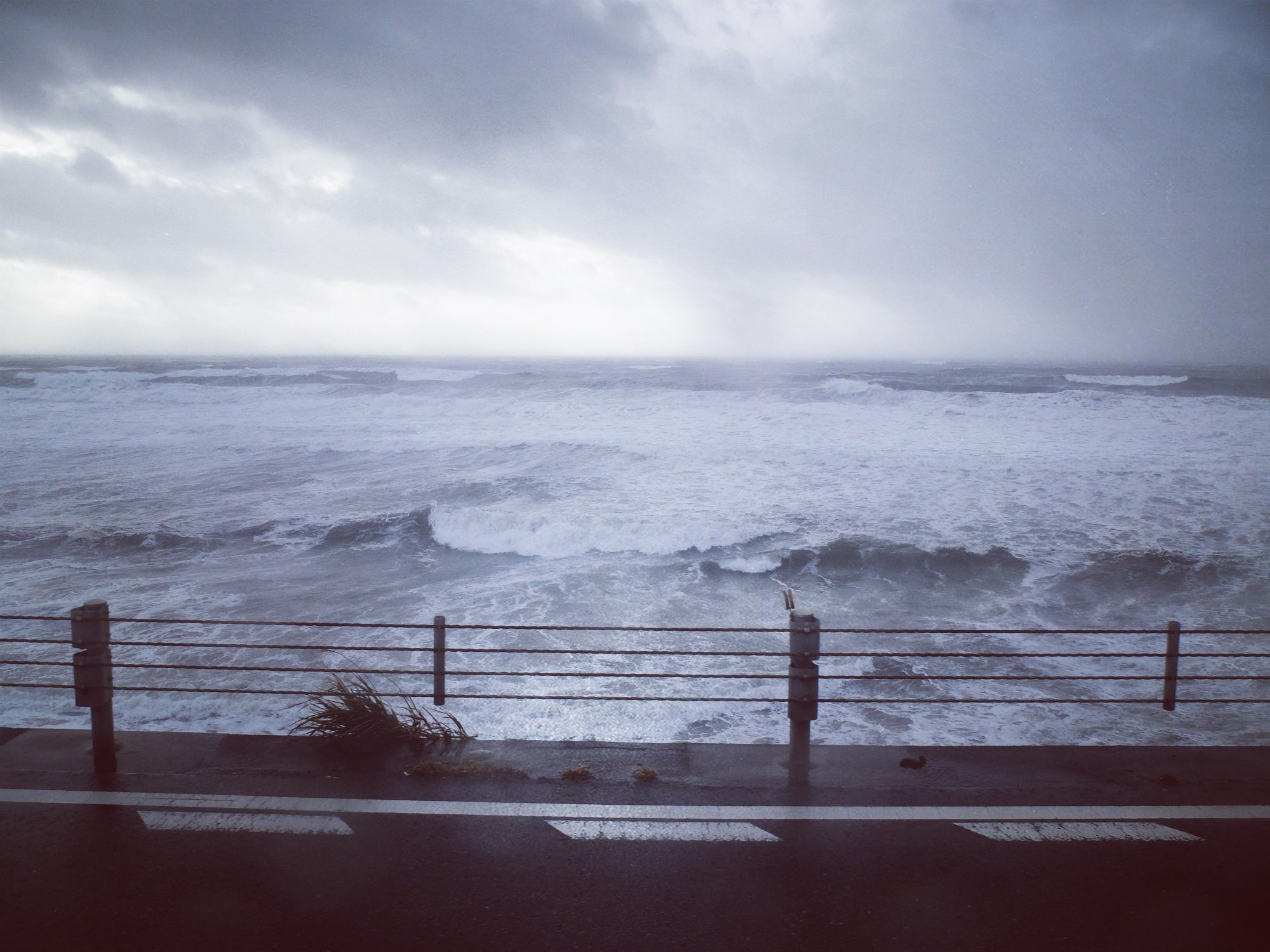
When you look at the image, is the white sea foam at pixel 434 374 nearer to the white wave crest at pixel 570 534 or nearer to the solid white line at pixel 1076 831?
the white wave crest at pixel 570 534

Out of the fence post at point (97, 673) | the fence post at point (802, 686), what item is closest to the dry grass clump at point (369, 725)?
the fence post at point (97, 673)

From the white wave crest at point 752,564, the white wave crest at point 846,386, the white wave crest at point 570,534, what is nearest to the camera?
the white wave crest at point 752,564

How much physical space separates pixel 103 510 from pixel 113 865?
16058 millimetres

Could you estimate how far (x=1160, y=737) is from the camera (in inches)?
293

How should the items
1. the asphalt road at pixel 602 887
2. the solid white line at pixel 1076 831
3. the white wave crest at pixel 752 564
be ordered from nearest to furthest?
the asphalt road at pixel 602 887
the solid white line at pixel 1076 831
the white wave crest at pixel 752 564

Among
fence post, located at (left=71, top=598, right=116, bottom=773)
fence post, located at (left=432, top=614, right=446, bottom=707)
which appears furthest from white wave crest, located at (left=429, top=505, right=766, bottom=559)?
fence post, located at (left=71, top=598, right=116, bottom=773)

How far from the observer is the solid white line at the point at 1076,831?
3.73 m

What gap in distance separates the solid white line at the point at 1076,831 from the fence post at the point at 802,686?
3.17 ft

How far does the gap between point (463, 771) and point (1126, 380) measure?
5514 cm

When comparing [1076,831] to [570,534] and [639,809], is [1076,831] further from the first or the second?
[570,534]

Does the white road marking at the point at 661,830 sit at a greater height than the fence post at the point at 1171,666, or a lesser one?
lesser

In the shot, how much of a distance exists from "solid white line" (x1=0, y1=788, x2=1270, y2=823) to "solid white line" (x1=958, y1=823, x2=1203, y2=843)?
0.07 metres

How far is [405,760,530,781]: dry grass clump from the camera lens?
4.39m

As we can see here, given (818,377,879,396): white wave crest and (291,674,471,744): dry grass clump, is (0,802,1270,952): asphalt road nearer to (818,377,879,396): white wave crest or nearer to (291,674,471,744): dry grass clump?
(291,674,471,744): dry grass clump
